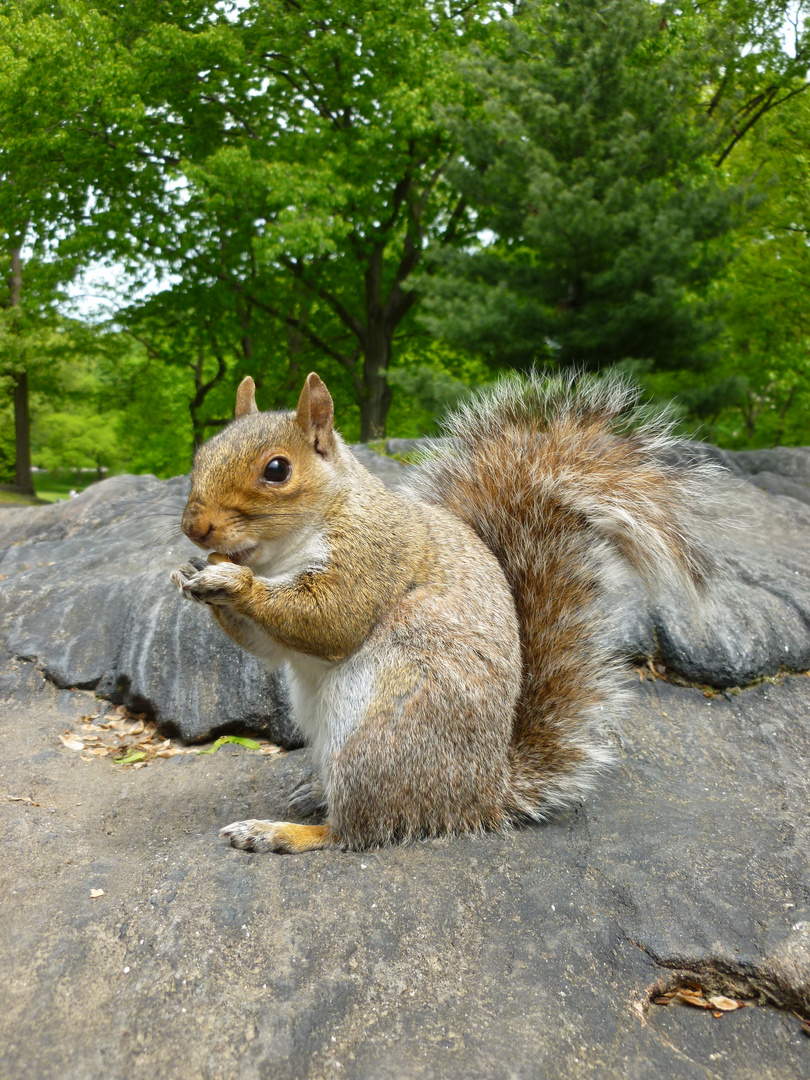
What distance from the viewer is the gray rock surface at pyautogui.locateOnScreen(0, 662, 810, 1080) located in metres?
1.45

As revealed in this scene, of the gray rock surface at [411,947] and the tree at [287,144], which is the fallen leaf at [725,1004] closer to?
the gray rock surface at [411,947]

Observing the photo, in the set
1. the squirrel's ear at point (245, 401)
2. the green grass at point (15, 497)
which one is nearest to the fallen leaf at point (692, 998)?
the squirrel's ear at point (245, 401)

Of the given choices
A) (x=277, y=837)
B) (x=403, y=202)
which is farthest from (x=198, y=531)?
(x=403, y=202)

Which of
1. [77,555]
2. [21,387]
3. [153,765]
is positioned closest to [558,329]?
[77,555]

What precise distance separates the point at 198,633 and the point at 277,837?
170cm

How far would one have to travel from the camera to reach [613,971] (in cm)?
173

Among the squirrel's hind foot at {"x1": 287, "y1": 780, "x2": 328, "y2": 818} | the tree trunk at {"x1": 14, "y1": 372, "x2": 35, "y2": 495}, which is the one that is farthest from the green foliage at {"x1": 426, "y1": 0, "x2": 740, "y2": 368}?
the tree trunk at {"x1": 14, "y1": 372, "x2": 35, "y2": 495}

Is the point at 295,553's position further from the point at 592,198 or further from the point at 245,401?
the point at 592,198

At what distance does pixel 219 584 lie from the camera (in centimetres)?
200

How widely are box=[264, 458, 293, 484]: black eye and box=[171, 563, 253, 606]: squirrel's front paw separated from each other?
27 cm

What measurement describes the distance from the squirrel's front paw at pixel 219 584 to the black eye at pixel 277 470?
0.27 m

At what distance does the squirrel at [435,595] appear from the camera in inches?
82.1

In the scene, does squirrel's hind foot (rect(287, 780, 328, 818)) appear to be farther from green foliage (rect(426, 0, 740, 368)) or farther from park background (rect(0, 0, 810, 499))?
green foliage (rect(426, 0, 740, 368))

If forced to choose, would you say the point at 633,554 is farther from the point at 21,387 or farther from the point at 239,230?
the point at 21,387
